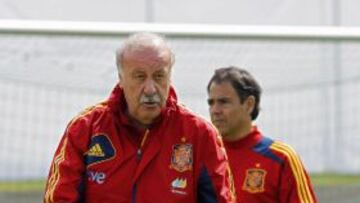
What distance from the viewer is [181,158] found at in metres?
4.28

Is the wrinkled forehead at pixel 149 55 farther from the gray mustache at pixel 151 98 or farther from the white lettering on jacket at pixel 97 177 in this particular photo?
the white lettering on jacket at pixel 97 177

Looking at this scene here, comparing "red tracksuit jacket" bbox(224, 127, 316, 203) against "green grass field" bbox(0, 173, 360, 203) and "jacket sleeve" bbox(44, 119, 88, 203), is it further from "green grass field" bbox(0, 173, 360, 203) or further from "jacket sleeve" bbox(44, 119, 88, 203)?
"jacket sleeve" bbox(44, 119, 88, 203)

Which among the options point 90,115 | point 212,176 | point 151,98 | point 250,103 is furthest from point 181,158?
point 250,103

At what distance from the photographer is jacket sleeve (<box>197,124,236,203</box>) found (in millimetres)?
4289

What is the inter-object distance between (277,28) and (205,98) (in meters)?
0.63

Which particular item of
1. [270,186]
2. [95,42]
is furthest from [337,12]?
[270,186]

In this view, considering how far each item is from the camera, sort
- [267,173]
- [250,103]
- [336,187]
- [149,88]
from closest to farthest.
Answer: [149,88] < [267,173] < [250,103] < [336,187]

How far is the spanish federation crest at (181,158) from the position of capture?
4270 mm

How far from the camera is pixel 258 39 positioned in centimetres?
689

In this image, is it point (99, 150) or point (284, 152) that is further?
point (284, 152)

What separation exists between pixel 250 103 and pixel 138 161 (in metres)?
1.92

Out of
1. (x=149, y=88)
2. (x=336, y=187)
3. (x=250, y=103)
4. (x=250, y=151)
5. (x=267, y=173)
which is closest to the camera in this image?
(x=149, y=88)

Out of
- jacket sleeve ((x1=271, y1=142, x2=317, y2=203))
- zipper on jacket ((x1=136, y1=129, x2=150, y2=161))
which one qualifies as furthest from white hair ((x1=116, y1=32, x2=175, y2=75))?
jacket sleeve ((x1=271, y1=142, x2=317, y2=203))

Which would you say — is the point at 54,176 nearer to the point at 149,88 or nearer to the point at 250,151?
the point at 149,88
